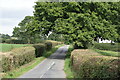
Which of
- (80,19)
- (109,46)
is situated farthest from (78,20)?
(109,46)

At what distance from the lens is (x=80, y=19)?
26500mm

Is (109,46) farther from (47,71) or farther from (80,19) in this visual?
(47,71)

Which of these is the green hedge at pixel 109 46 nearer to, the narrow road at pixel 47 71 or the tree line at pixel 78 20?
the tree line at pixel 78 20

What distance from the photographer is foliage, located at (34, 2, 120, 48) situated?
26016 mm

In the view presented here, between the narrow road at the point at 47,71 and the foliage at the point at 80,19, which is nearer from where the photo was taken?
the narrow road at the point at 47,71

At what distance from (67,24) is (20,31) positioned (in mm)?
61839

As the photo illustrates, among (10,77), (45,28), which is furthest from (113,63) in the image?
(45,28)

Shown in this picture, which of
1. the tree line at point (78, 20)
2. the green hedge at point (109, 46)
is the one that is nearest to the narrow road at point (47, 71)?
the tree line at point (78, 20)

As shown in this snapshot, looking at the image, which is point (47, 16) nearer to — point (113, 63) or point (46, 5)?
point (46, 5)

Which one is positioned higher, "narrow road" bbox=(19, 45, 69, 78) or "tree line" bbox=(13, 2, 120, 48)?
"tree line" bbox=(13, 2, 120, 48)

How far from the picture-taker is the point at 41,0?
29250 millimetres

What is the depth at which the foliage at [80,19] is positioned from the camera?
2602 centimetres

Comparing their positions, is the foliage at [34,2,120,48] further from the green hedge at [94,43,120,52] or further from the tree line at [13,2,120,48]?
the green hedge at [94,43,120,52]

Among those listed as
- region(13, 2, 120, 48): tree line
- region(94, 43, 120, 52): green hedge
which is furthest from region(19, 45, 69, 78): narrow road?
region(94, 43, 120, 52): green hedge
